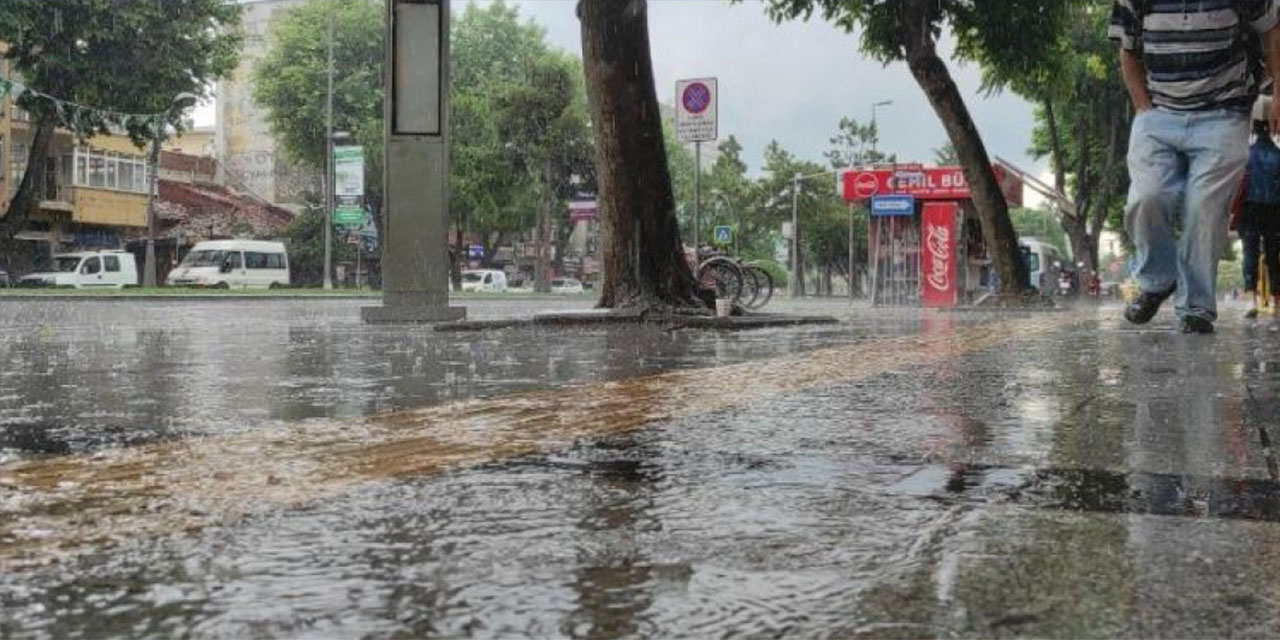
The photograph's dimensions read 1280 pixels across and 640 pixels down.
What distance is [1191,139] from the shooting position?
6203mm

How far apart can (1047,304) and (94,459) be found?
17410 mm

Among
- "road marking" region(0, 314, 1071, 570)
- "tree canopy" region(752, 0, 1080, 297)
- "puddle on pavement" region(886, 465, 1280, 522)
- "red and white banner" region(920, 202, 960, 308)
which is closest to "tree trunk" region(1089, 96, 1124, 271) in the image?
"red and white banner" region(920, 202, 960, 308)

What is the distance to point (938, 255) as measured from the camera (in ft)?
85.6

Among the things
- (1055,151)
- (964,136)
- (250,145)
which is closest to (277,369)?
(964,136)

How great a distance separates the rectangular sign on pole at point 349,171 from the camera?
46.9m

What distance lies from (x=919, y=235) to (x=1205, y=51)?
21.2 meters

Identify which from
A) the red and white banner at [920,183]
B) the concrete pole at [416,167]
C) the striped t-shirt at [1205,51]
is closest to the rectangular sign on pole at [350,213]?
the red and white banner at [920,183]

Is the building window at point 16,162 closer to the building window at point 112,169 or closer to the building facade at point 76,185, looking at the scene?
the building facade at point 76,185

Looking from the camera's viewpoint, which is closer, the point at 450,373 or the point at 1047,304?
the point at 450,373

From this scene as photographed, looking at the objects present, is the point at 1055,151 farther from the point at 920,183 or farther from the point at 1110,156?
the point at 920,183

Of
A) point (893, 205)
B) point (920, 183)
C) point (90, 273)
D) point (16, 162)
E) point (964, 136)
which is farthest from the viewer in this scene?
point (16, 162)

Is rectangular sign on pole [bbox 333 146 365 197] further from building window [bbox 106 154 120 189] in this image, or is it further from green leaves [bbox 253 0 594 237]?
building window [bbox 106 154 120 189]

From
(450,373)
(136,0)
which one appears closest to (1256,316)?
(450,373)

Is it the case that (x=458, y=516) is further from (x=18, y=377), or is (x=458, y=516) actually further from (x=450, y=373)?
(x=18, y=377)
